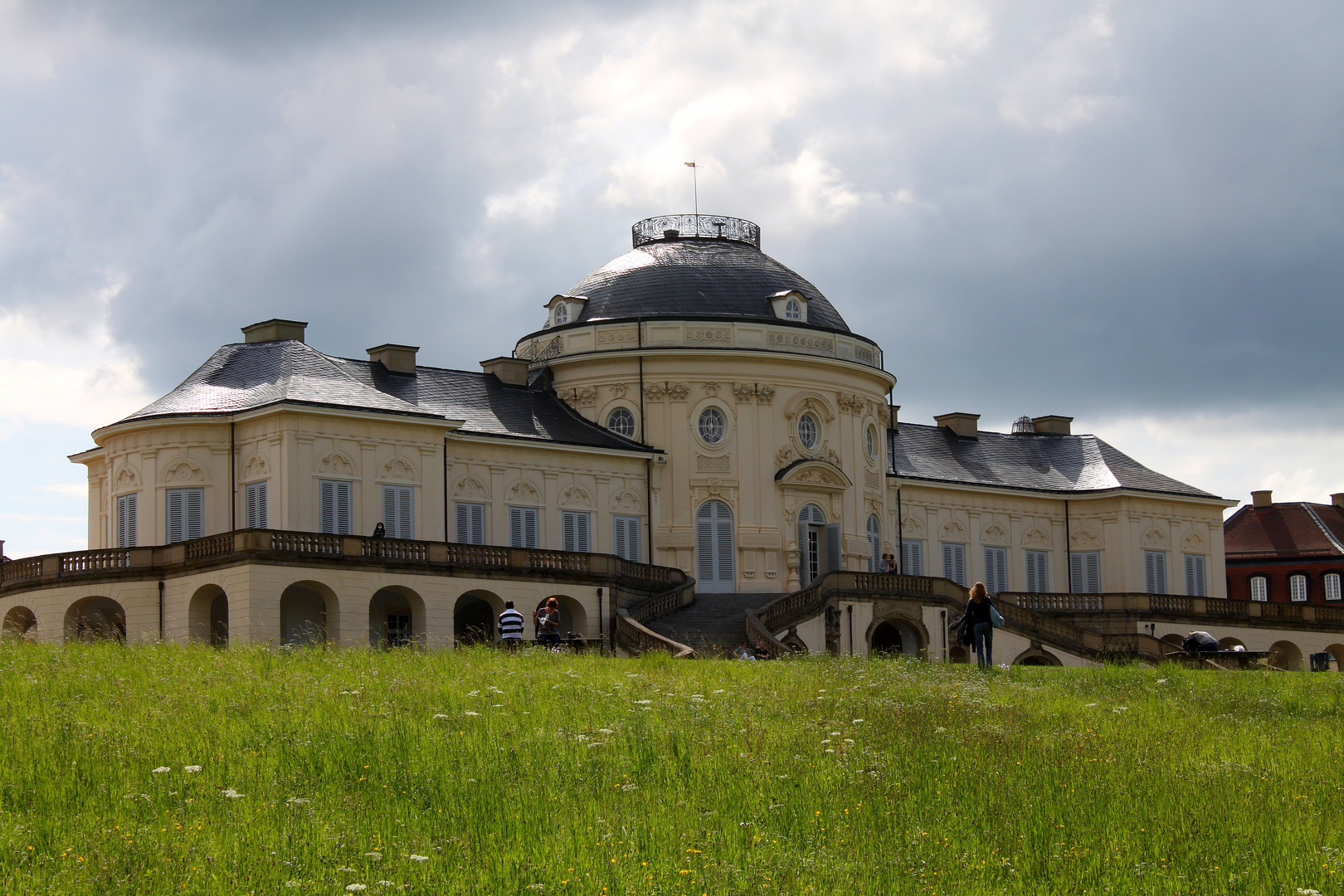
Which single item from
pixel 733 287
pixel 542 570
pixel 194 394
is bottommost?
pixel 542 570

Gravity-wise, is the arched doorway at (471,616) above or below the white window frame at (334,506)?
below

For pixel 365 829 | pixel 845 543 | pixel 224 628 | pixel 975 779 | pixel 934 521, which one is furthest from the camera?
pixel 934 521

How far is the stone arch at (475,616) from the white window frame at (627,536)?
6200mm

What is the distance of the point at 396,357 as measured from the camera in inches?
2046

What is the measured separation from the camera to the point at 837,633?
4756 cm

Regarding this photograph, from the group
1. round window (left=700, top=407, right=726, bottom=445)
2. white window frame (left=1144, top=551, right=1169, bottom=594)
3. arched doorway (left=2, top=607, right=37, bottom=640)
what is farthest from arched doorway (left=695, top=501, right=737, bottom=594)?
white window frame (left=1144, top=551, right=1169, bottom=594)

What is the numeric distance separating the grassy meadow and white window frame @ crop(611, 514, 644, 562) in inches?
1104

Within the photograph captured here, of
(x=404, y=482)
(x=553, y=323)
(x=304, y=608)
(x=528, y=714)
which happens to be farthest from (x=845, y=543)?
(x=528, y=714)

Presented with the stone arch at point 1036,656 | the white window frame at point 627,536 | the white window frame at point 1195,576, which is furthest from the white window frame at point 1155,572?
the white window frame at point 627,536

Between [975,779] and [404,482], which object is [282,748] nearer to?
[975,779]

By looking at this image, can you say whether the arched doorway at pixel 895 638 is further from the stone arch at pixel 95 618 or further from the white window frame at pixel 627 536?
the stone arch at pixel 95 618

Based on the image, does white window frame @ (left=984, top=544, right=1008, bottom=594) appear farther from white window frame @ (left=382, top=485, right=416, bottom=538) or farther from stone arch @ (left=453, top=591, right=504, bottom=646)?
white window frame @ (left=382, top=485, right=416, bottom=538)

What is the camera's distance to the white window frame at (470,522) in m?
49.1

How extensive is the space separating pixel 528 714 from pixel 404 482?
2711 cm
